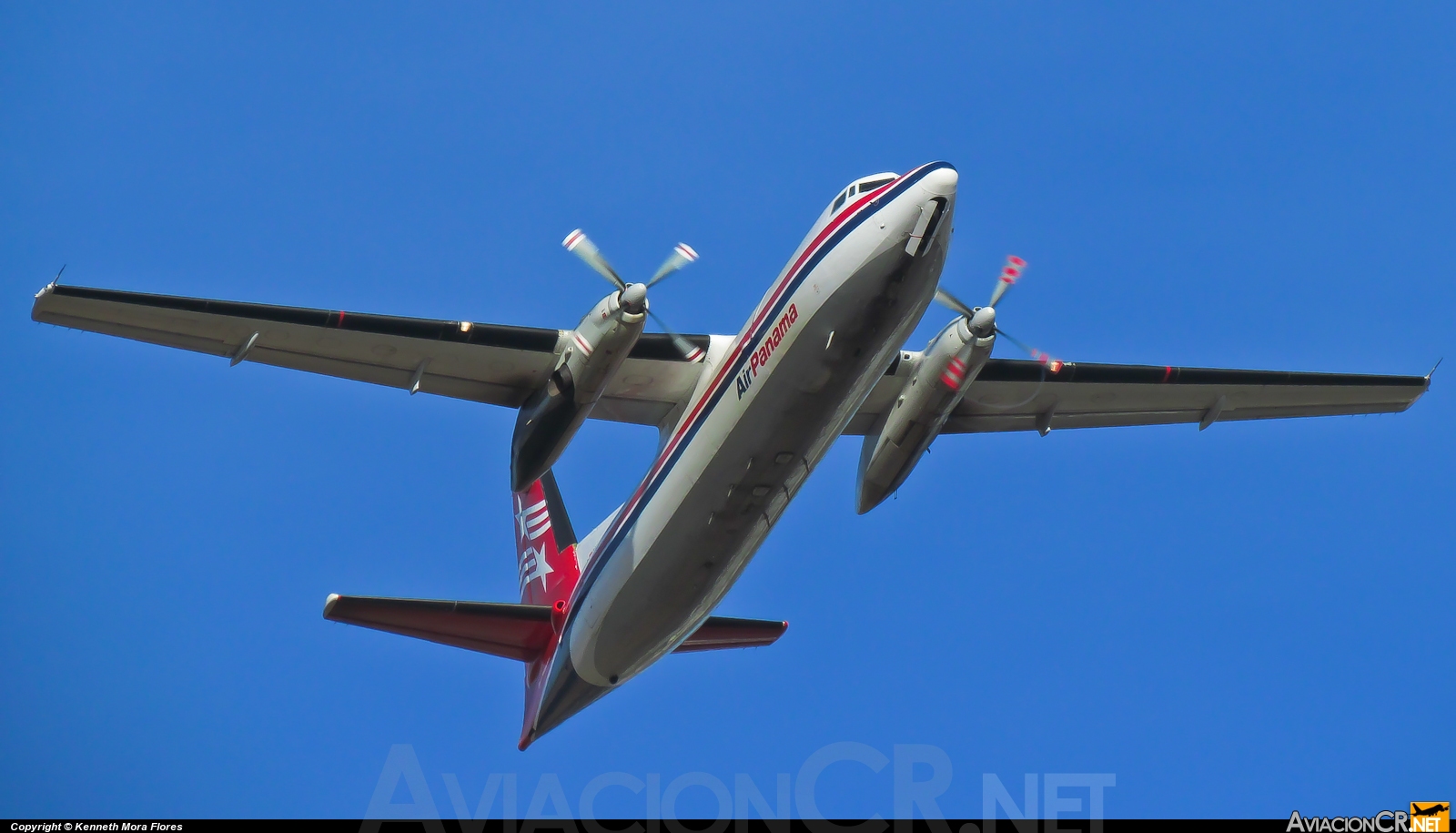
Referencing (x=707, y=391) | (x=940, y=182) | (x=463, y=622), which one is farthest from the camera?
(x=463, y=622)

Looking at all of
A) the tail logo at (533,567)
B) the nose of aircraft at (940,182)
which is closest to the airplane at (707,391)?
the nose of aircraft at (940,182)

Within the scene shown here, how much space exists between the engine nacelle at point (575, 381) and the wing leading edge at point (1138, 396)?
15.3 feet

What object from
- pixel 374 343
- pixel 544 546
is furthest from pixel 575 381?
pixel 544 546

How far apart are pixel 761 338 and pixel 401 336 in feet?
16.7

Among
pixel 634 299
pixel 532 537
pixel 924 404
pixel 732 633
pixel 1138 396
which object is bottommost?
pixel 732 633

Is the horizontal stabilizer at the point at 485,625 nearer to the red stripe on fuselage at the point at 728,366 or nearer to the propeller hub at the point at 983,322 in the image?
the red stripe on fuselage at the point at 728,366

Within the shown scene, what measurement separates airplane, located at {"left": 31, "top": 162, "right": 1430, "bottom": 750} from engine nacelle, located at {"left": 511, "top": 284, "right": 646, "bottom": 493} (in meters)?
0.03

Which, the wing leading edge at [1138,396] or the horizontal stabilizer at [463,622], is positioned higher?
the wing leading edge at [1138,396]

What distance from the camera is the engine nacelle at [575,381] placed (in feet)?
51.4

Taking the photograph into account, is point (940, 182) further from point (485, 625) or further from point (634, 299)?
point (485, 625)

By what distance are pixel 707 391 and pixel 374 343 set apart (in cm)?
468

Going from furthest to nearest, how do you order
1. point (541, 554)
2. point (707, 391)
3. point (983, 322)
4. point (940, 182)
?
1. point (541, 554)
2. point (983, 322)
3. point (707, 391)
4. point (940, 182)

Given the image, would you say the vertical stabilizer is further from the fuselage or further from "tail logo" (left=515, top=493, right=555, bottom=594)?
the fuselage

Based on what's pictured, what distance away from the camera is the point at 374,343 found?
55.3 ft
